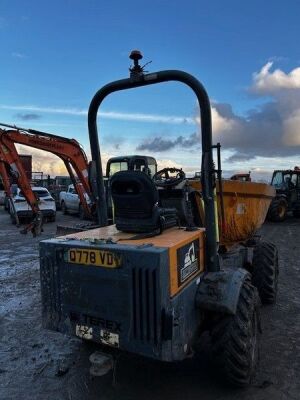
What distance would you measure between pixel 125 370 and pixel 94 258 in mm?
1425

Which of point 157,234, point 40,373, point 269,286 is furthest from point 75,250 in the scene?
point 269,286

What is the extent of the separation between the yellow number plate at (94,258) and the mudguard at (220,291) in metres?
0.87

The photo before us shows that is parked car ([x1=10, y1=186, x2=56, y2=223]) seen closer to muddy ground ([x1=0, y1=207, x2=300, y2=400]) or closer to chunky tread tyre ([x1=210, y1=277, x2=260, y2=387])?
muddy ground ([x1=0, y1=207, x2=300, y2=400])

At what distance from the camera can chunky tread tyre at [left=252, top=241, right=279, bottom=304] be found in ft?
19.8

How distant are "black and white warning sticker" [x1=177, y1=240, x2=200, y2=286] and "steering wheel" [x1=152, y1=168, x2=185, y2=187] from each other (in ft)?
2.68

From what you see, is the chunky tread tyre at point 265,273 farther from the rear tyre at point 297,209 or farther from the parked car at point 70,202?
the parked car at point 70,202

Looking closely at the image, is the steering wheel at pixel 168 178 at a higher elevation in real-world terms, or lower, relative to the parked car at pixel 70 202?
higher

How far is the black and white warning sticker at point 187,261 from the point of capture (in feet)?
11.6

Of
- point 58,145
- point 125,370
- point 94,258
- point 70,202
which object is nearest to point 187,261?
point 94,258

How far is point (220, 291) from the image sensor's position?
3771mm

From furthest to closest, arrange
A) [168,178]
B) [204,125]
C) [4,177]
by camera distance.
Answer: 1. [4,177]
2. [168,178]
3. [204,125]

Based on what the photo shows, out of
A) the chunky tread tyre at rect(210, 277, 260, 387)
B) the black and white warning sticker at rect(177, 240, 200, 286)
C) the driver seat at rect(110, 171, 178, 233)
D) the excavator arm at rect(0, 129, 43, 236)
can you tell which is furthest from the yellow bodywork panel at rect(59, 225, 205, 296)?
the excavator arm at rect(0, 129, 43, 236)

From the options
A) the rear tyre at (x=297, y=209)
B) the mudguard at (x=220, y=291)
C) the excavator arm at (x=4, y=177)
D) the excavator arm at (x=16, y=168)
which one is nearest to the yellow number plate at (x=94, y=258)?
the mudguard at (x=220, y=291)

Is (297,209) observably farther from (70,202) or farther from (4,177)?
(4,177)
